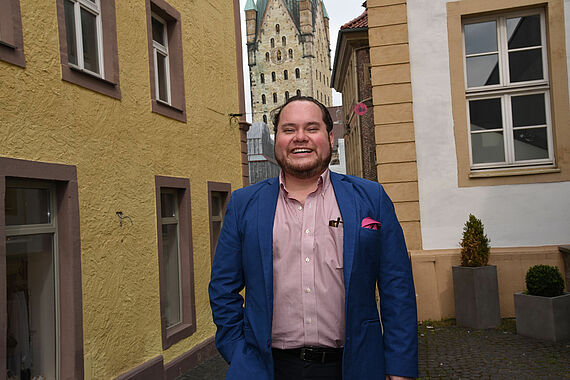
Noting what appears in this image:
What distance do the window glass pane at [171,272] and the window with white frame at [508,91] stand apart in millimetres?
4334

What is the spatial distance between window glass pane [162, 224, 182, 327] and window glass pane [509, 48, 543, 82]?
519cm

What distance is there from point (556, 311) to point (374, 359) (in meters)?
4.34

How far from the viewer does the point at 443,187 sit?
7465mm

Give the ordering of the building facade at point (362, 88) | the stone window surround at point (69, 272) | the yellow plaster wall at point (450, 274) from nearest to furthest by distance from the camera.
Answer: the stone window surround at point (69, 272) < the yellow plaster wall at point (450, 274) < the building facade at point (362, 88)

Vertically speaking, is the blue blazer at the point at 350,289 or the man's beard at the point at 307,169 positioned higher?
the man's beard at the point at 307,169

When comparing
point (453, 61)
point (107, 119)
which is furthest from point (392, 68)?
point (107, 119)

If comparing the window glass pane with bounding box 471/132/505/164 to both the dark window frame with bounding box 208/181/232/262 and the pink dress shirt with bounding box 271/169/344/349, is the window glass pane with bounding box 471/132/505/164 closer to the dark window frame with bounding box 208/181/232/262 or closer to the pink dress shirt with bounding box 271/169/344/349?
the dark window frame with bounding box 208/181/232/262

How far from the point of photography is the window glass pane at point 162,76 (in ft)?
26.5

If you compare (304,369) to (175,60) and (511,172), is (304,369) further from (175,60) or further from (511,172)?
(175,60)

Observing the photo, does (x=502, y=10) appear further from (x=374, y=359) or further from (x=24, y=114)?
(x=374, y=359)

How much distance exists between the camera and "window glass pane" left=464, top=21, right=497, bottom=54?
7.46 meters

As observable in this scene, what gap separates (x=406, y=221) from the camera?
24.7ft

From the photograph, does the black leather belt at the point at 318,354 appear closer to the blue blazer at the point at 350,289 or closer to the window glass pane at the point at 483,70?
the blue blazer at the point at 350,289

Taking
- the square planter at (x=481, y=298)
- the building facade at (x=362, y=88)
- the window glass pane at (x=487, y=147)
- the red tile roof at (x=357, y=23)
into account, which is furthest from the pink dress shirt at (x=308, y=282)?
the building facade at (x=362, y=88)
